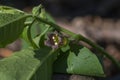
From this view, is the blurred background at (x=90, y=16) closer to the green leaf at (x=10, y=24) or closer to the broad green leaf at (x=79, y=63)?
the broad green leaf at (x=79, y=63)

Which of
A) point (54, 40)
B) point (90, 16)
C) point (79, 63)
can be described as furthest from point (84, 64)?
point (90, 16)

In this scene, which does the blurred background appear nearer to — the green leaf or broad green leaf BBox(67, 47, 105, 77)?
broad green leaf BBox(67, 47, 105, 77)

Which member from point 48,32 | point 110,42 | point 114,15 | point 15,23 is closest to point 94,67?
point 48,32

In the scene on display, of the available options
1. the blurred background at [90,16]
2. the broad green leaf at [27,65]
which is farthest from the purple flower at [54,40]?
the blurred background at [90,16]

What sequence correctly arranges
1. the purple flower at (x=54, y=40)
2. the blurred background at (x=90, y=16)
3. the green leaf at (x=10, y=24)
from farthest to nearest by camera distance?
the blurred background at (x=90, y=16) < the purple flower at (x=54, y=40) < the green leaf at (x=10, y=24)

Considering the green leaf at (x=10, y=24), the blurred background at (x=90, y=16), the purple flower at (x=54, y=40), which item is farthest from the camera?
the blurred background at (x=90, y=16)

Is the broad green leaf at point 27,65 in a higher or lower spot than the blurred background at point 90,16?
higher

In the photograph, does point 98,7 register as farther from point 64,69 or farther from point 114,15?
point 64,69

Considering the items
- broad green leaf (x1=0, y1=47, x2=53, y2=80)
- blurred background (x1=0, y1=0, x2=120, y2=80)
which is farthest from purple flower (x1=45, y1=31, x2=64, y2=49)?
blurred background (x1=0, y1=0, x2=120, y2=80)
